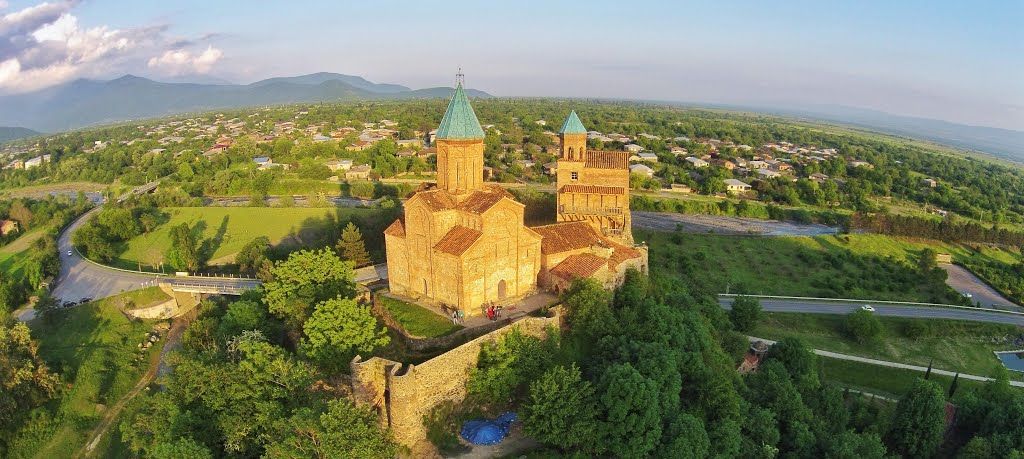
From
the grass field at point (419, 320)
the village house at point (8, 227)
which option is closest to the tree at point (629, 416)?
the grass field at point (419, 320)

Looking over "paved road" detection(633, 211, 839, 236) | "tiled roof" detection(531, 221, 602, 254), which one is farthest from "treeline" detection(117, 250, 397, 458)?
"paved road" detection(633, 211, 839, 236)

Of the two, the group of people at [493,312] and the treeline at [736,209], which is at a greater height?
the group of people at [493,312]

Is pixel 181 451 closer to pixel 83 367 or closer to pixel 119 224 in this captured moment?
pixel 83 367

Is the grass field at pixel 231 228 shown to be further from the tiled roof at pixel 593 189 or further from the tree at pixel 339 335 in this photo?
the tree at pixel 339 335

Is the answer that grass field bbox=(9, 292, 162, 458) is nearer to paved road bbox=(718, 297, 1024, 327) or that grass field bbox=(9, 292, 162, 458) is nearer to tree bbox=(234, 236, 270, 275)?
tree bbox=(234, 236, 270, 275)

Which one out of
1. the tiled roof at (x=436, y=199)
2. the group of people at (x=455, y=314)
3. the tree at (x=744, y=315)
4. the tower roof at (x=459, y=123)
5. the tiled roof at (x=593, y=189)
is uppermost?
the tower roof at (x=459, y=123)

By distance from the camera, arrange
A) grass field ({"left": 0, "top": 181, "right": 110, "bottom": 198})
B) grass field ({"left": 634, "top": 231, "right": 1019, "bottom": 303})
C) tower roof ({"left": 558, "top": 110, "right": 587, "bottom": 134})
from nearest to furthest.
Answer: tower roof ({"left": 558, "top": 110, "right": 587, "bottom": 134})
grass field ({"left": 634, "top": 231, "right": 1019, "bottom": 303})
grass field ({"left": 0, "top": 181, "right": 110, "bottom": 198})

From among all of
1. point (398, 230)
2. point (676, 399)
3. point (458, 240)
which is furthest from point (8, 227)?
point (676, 399)
